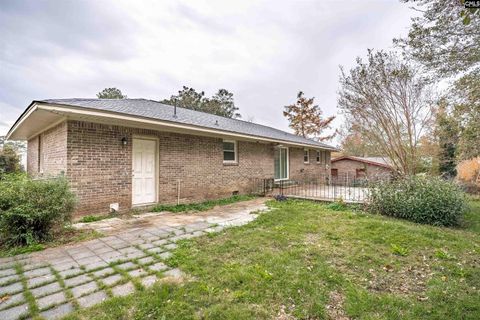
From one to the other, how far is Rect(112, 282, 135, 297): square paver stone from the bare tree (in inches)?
358

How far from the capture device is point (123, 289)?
2.47 m

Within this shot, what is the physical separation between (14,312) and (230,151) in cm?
800

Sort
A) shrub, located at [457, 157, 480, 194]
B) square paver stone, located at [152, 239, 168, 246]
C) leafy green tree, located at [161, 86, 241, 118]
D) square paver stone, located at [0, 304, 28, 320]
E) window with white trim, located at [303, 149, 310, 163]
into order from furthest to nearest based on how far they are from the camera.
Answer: leafy green tree, located at [161, 86, 241, 118] → window with white trim, located at [303, 149, 310, 163] → shrub, located at [457, 157, 480, 194] → square paver stone, located at [152, 239, 168, 246] → square paver stone, located at [0, 304, 28, 320]

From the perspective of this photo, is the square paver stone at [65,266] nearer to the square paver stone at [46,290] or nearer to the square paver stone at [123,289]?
the square paver stone at [46,290]

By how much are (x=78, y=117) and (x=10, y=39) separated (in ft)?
19.6

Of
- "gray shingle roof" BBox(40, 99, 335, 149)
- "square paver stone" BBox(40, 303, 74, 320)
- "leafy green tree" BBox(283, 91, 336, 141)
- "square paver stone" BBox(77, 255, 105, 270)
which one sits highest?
"leafy green tree" BBox(283, 91, 336, 141)

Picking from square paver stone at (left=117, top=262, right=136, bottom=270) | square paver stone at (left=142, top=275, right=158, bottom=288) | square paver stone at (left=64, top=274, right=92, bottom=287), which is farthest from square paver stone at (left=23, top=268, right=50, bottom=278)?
square paver stone at (left=142, top=275, right=158, bottom=288)

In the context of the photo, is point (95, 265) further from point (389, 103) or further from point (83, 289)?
point (389, 103)

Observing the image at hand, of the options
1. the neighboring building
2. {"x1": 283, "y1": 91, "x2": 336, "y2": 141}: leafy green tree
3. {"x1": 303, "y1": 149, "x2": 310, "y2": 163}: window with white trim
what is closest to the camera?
{"x1": 303, "y1": 149, "x2": 310, "y2": 163}: window with white trim

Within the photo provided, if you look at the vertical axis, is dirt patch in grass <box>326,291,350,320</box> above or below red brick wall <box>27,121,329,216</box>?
below

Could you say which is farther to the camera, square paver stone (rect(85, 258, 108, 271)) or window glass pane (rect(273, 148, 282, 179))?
window glass pane (rect(273, 148, 282, 179))

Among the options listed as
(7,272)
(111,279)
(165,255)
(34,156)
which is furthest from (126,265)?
(34,156)

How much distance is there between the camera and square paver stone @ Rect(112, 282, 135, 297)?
2.37 m

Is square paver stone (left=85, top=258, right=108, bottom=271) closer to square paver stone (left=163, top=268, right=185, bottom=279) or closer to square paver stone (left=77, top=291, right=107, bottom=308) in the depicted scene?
square paver stone (left=77, top=291, right=107, bottom=308)
